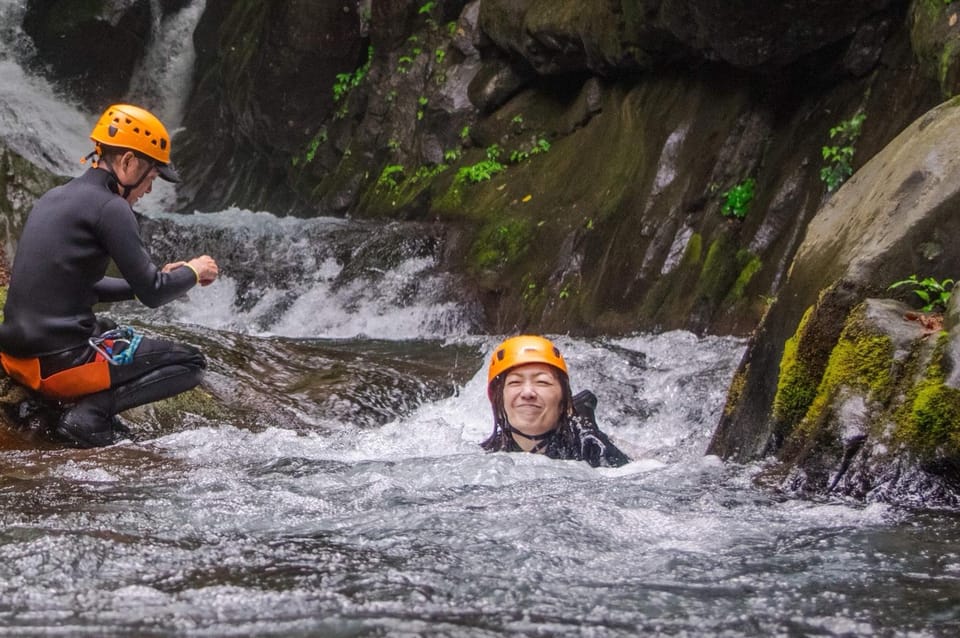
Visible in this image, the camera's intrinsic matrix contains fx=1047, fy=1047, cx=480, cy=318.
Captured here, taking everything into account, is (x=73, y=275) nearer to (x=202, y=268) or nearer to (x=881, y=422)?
(x=202, y=268)

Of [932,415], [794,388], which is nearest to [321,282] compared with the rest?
[794,388]

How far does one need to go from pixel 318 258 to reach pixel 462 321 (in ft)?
8.72

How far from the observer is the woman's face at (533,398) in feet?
18.7

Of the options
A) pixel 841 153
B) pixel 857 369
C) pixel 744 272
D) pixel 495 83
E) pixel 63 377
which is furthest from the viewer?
pixel 495 83

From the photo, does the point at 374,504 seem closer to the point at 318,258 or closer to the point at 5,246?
the point at 318,258

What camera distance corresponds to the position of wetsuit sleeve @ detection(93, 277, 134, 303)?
597cm

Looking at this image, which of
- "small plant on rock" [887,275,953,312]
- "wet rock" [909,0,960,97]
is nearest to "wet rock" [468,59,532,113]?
"wet rock" [909,0,960,97]

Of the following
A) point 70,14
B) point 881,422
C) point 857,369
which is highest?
point 70,14

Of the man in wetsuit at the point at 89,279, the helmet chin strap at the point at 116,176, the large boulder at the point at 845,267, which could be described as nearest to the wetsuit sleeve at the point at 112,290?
the man in wetsuit at the point at 89,279

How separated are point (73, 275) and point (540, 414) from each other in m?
2.60

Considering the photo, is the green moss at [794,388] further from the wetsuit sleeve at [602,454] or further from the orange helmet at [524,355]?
the orange helmet at [524,355]

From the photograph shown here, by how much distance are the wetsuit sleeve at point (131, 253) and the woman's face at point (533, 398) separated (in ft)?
6.24

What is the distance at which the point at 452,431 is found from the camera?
7.20 meters

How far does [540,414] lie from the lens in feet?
18.7
